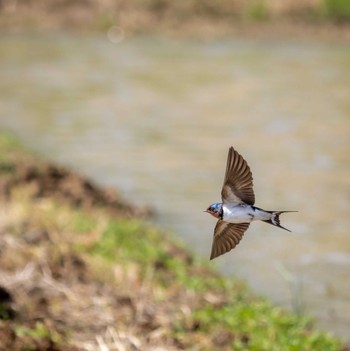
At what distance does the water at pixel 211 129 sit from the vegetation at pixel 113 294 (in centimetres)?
48

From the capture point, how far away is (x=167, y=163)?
32.4ft

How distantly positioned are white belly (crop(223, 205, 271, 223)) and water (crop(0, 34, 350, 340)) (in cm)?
309

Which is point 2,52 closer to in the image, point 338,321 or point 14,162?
point 14,162

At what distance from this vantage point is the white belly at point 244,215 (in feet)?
8.04

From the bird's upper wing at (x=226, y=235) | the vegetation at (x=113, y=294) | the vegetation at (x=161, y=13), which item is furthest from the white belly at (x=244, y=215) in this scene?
the vegetation at (x=161, y=13)

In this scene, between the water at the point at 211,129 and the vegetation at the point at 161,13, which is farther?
the vegetation at the point at 161,13

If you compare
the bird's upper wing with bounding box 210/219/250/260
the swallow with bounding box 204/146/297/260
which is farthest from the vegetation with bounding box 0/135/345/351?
the swallow with bounding box 204/146/297/260

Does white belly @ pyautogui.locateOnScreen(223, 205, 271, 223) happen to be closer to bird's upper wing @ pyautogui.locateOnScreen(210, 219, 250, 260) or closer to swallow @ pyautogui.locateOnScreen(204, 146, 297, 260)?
swallow @ pyautogui.locateOnScreen(204, 146, 297, 260)

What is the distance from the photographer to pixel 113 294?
5164 mm

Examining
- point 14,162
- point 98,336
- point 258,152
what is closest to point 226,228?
point 98,336

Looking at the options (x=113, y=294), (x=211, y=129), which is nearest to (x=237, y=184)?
(x=113, y=294)

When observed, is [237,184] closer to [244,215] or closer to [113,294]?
[244,215]

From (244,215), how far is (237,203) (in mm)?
71

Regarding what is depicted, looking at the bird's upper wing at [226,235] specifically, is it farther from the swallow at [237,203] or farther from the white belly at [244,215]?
the white belly at [244,215]
